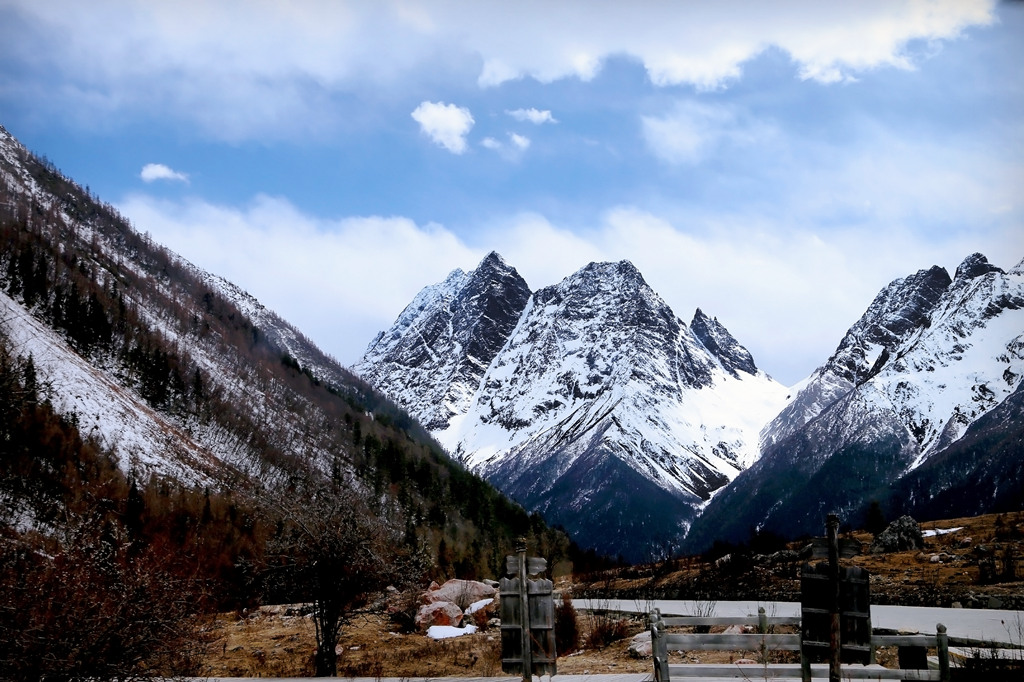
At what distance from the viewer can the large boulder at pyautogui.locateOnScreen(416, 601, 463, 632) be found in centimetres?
2770

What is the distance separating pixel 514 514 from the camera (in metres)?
145

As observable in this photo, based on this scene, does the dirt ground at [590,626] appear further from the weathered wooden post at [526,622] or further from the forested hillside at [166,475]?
the weathered wooden post at [526,622]

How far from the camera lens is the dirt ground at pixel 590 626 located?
65.2 ft

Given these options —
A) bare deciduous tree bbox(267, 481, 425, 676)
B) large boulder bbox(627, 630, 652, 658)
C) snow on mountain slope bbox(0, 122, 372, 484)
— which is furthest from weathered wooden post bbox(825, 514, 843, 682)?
snow on mountain slope bbox(0, 122, 372, 484)

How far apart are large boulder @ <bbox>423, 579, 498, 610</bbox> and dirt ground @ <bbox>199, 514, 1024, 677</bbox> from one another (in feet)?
12.2

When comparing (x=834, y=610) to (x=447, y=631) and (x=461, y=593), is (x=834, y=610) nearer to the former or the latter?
(x=447, y=631)

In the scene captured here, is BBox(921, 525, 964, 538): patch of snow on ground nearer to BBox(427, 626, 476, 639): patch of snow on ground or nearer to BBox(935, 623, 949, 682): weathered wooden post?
BBox(427, 626, 476, 639): patch of snow on ground

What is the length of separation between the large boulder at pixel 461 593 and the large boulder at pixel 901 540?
64.1ft

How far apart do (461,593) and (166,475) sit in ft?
233

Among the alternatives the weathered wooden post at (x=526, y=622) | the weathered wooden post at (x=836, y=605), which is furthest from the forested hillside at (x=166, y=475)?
the weathered wooden post at (x=836, y=605)

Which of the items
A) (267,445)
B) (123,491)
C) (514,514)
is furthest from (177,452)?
(514,514)

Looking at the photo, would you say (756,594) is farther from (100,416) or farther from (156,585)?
(100,416)

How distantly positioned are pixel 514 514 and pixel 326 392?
2338 inches

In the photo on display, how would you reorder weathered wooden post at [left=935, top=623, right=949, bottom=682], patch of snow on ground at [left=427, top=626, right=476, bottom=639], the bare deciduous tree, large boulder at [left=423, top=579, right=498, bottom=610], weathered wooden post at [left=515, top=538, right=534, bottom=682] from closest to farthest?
weathered wooden post at [left=935, top=623, right=949, bottom=682], weathered wooden post at [left=515, top=538, right=534, bottom=682], the bare deciduous tree, patch of snow on ground at [left=427, top=626, right=476, bottom=639], large boulder at [left=423, top=579, right=498, bottom=610]
